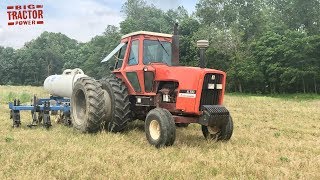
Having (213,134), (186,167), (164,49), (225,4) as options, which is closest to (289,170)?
(186,167)

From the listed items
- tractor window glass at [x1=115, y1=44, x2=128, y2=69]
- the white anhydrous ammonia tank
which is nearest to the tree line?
the white anhydrous ammonia tank

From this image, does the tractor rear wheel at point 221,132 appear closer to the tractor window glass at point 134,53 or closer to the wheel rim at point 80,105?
the tractor window glass at point 134,53

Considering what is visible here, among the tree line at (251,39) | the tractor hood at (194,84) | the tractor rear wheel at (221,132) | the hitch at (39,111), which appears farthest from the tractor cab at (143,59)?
the tree line at (251,39)

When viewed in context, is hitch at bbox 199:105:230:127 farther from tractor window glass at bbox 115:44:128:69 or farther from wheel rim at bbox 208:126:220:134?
tractor window glass at bbox 115:44:128:69

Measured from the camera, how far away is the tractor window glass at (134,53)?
1037 centimetres

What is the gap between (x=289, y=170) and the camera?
21.8 feet

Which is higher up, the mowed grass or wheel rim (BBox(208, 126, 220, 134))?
wheel rim (BBox(208, 126, 220, 134))

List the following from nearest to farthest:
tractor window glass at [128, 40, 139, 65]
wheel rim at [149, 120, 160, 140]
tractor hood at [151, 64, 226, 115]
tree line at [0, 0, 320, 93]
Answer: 1. tractor hood at [151, 64, 226, 115]
2. wheel rim at [149, 120, 160, 140]
3. tractor window glass at [128, 40, 139, 65]
4. tree line at [0, 0, 320, 93]

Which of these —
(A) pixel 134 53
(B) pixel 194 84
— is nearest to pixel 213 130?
(B) pixel 194 84

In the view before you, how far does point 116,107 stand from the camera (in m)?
10.1

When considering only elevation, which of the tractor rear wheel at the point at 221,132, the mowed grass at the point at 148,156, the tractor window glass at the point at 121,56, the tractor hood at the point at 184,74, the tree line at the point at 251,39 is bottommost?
the mowed grass at the point at 148,156

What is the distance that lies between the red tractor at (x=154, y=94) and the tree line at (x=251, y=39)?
121 ft

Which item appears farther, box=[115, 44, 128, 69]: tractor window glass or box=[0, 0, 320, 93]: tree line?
box=[0, 0, 320, 93]: tree line

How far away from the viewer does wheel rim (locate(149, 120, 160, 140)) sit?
884 cm
